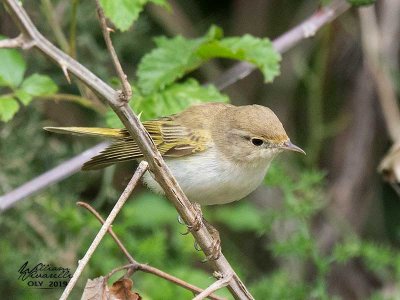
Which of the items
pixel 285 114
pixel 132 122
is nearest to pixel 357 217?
pixel 285 114

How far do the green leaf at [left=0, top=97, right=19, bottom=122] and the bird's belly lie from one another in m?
0.66

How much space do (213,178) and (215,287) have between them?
1.12 metres

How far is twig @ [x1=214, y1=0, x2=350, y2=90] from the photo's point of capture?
12.9 ft

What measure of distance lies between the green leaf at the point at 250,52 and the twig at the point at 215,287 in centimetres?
145

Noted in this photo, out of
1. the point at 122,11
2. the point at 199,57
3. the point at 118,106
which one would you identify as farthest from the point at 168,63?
the point at 118,106

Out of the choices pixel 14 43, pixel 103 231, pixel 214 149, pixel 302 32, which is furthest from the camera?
pixel 302 32

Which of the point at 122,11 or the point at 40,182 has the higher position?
the point at 122,11

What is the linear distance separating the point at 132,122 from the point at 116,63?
0.16 m

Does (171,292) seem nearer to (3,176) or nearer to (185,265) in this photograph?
(185,265)

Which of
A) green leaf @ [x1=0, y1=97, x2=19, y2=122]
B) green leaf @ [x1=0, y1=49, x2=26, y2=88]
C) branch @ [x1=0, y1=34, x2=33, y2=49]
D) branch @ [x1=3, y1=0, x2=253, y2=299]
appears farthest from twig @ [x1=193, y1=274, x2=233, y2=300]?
green leaf @ [x1=0, y1=49, x2=26, y2=88]

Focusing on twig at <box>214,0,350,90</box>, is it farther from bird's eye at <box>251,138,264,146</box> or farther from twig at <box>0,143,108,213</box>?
twig at <box>0,143,108,213</box>

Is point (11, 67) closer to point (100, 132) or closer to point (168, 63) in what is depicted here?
point (100, 132)

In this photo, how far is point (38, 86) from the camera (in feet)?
11.4

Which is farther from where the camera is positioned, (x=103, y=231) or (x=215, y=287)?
(x=215, y=287)
